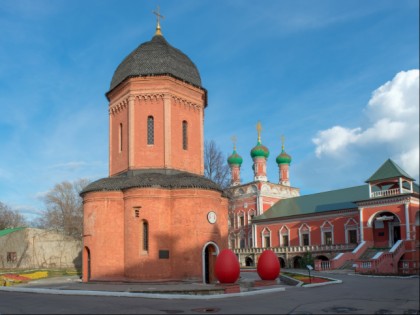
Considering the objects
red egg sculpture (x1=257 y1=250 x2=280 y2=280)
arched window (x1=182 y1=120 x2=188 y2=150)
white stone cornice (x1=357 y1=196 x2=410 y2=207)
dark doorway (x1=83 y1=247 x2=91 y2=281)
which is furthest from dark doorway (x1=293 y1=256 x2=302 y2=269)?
dark doorway (x1=83 y1=247 x2=91 y2=281)

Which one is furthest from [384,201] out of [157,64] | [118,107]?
[118,107]

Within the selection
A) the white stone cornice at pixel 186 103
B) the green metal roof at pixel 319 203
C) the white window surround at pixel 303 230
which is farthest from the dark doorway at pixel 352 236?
the white stone cornice at pixel 186 103

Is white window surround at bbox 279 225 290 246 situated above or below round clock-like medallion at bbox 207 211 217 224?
below

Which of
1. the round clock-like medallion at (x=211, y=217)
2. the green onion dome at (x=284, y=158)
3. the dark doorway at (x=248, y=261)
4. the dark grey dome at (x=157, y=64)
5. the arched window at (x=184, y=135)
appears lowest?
the dark doorway at (x=248, y=261)

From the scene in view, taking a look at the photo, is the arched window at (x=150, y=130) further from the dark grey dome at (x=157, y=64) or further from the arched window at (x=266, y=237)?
the arched window at (x=266, y=237)

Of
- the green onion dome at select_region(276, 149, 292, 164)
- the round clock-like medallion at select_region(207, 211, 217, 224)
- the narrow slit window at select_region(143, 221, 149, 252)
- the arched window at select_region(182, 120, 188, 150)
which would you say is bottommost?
the narrow slit window at select_region(143, 221, 149, 252)

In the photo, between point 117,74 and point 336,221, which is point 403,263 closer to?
point 336,221

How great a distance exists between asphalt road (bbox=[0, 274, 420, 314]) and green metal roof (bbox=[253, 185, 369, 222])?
25.2 meters

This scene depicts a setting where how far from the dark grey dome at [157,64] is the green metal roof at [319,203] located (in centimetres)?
1991

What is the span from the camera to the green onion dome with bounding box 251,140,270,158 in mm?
53156

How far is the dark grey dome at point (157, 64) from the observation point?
930 inches

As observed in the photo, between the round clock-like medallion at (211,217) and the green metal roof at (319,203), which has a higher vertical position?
the green metal roof at (319,203)

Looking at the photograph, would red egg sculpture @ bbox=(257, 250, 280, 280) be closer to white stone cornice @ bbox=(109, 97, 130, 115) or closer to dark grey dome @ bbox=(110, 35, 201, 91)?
dark grey dome @ bbox=(110, 35, 201, 91)

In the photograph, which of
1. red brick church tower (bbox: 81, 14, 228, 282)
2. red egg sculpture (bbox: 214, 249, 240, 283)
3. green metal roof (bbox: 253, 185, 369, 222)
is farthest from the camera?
green metal roof (bbox: 253, 185, 369, 222)
